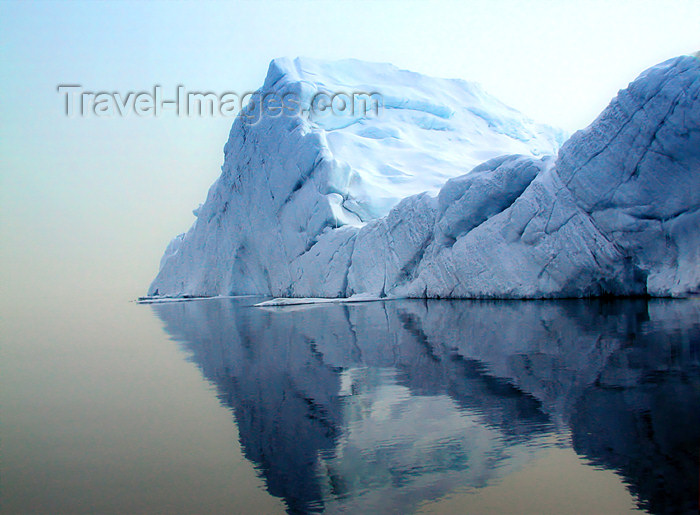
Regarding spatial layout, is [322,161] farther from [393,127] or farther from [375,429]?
[375,429]

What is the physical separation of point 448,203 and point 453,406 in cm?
1264

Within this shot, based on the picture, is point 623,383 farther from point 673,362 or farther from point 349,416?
point 349,416

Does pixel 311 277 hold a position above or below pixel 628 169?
below

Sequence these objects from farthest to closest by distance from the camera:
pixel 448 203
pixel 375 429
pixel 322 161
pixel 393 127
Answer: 1. pixel 393 127
2. pixel 322 161
3. pixel 448 203
4. pixel 375 429

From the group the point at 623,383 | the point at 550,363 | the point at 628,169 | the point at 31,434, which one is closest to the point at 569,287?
the point at 628,169

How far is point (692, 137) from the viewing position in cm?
1105

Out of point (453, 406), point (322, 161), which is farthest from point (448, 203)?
point (453, 406)

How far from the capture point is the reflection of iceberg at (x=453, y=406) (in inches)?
101

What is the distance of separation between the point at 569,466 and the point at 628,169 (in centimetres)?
1107

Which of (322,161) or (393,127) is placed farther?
(393,127)

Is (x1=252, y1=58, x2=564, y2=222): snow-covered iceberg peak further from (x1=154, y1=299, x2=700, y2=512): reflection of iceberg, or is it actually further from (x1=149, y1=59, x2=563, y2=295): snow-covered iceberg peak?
(x1=154, y1=299, x2=700, y2=512): reflection of iceberg

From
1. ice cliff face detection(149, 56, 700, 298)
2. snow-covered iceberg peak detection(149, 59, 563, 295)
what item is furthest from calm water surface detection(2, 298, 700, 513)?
snow-covered iceberg peak detection(149, 59, 563, 295)

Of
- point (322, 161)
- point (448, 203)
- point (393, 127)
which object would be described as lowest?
point (448, 203)

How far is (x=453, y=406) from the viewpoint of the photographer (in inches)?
→ 147
